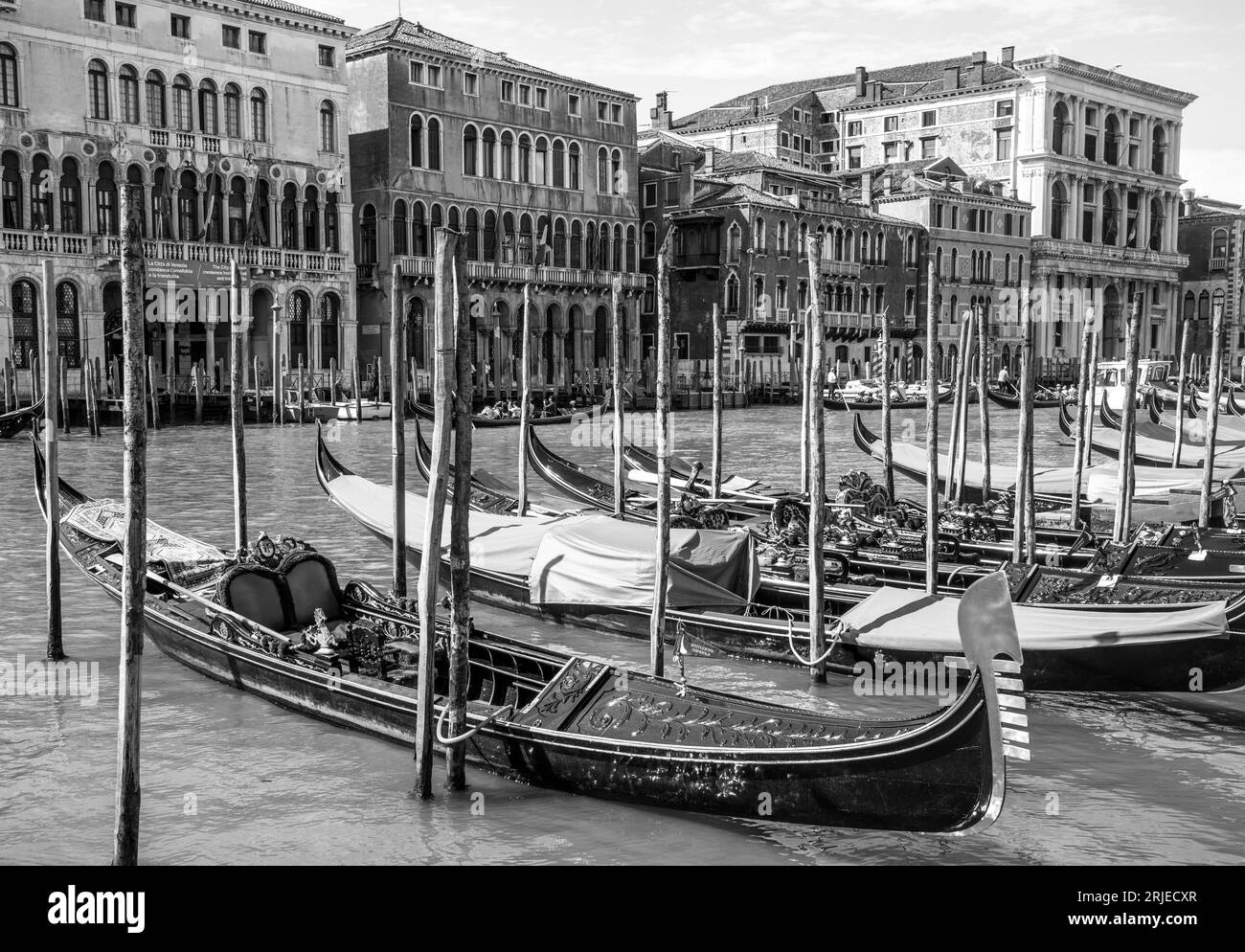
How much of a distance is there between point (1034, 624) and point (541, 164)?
79.1ft

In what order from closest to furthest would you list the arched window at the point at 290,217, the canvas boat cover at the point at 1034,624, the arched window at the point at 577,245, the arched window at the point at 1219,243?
the canvas boat cover at the point at 1034,624, the arched window at the point at 290,217, the arched window at the point at 577,245, the arched window at the point at 1219,243

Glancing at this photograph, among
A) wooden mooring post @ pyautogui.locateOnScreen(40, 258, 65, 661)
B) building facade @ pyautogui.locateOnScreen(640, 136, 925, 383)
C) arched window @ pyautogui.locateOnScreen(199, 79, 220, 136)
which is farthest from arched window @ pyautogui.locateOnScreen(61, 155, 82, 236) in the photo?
wooden mooring post @ pyautogui.locateOnScreen(40, 258, 65, 661)

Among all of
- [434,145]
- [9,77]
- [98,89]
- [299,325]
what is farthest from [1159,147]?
[9,77]

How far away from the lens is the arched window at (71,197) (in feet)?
72.4

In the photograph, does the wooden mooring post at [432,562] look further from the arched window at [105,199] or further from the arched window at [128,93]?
the arched window at [128,93]

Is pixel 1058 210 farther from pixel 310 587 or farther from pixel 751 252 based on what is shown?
pixel 310 587

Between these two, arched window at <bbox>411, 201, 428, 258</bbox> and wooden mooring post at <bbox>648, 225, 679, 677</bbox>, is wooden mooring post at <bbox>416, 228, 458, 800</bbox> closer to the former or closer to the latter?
wooden mooring post at <bbox>648, 225, 679, 677</bbox>

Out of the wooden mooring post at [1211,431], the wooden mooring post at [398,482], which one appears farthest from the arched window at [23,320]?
the wooden mooring post at [1211,431]

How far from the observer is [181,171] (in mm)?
23547

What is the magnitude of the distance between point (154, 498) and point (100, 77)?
11766 mm

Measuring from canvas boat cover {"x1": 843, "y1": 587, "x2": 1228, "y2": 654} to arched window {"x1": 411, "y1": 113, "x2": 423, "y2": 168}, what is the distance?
69.7 ft

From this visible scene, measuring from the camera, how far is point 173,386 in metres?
22.5

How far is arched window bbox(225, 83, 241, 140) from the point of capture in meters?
24.1

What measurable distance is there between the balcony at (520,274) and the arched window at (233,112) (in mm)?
3562
